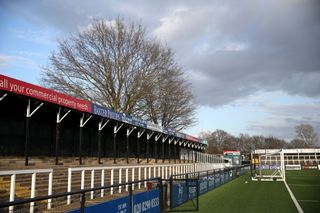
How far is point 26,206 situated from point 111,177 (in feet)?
28.7

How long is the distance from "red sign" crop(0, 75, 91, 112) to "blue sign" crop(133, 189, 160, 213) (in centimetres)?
559

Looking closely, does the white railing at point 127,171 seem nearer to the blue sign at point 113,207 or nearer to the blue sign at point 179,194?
the blue sign at point 113,207

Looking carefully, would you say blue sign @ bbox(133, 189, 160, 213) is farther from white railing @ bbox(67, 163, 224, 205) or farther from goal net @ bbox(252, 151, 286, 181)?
goal net @ bbox(252, 151, 286, 181)

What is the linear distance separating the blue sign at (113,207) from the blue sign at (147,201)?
2.08 feet

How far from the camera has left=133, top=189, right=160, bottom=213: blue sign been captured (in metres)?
10.1

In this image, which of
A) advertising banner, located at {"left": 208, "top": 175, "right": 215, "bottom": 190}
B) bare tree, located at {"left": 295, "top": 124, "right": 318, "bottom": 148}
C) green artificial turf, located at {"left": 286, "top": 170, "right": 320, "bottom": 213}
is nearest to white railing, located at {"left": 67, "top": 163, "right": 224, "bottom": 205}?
advertising banner, located at {"left": 208, "top": 175, "right": 215, "bottom": 190}

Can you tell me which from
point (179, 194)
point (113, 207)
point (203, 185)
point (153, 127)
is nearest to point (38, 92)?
point (179, 194)

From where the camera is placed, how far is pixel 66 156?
18531 mm

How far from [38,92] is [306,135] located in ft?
449

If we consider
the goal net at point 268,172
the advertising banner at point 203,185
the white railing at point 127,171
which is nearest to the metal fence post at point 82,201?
the white railing at point 127,171

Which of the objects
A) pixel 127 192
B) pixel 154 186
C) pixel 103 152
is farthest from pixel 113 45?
pixel 127 192

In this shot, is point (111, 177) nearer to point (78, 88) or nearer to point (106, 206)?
point (106, 206)

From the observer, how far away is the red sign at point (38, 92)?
40.8 ft

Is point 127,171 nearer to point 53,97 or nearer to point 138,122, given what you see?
point 53,97
